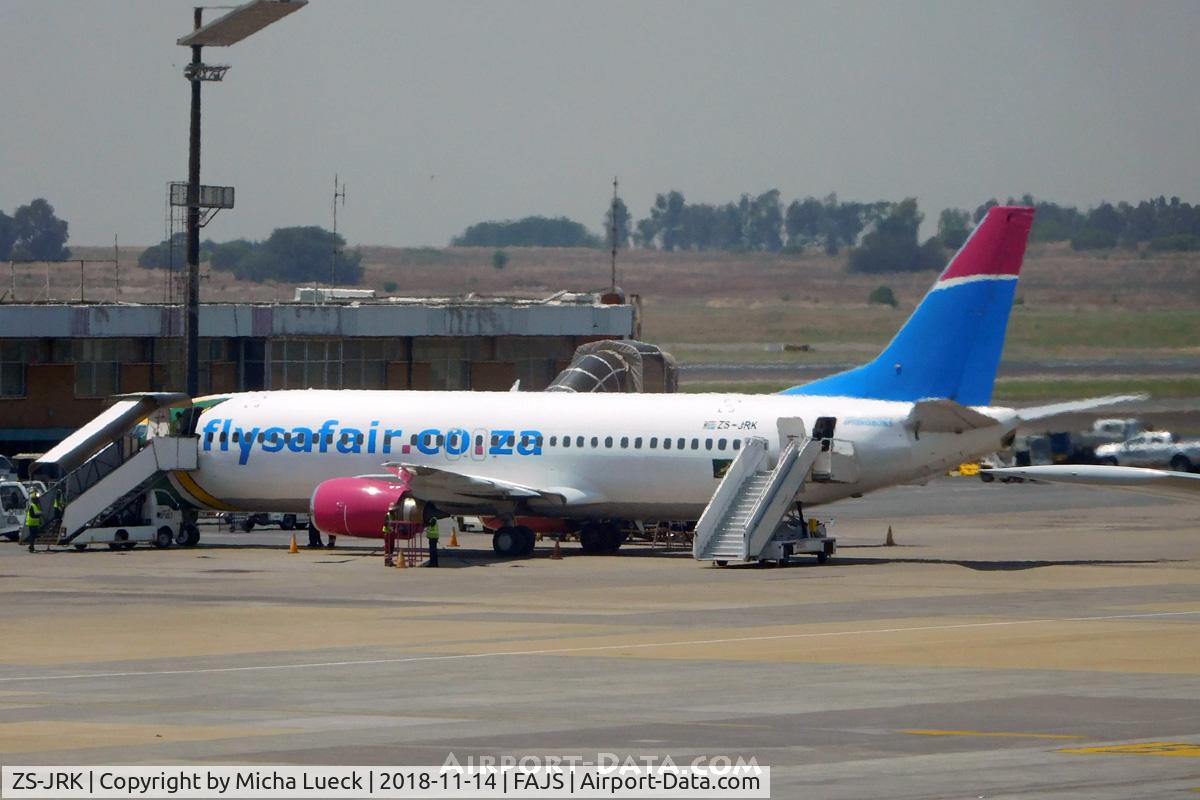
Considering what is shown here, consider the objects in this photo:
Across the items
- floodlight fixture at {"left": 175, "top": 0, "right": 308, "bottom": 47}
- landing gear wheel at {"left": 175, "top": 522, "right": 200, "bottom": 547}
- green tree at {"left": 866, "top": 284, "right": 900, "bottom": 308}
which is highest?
floodlight fixture at {"left": 175, "top": 0, "right": 308, "bottom": 47}

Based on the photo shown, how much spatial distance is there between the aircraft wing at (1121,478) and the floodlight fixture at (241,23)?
32811mm

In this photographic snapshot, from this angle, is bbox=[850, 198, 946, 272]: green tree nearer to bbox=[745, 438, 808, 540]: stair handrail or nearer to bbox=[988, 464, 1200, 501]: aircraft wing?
bbox=[745, 438, 808, 540]: stair handrail

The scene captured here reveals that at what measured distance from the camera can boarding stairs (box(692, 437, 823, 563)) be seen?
4578 cm

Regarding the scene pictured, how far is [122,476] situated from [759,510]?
58.0ft

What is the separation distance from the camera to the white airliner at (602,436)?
47.1 metres

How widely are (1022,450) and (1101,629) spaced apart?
161ft

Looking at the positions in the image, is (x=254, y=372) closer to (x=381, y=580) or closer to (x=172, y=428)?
(x=172, y=428)

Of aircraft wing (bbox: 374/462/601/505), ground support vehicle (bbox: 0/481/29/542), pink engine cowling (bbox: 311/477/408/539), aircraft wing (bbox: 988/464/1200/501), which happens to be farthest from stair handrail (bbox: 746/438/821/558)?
ground support vehicle (bbox: 0/481/29/542)

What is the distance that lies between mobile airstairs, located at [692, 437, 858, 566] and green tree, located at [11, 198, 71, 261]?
11818 cm

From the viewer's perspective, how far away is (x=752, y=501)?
46781 millimetres

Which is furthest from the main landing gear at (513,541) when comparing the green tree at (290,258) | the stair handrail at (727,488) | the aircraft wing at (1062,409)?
the green tree at (290,258)

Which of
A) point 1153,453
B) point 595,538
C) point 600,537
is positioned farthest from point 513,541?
point 1153,453

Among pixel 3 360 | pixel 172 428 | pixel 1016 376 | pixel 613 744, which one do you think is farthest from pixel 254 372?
pixel 613 744

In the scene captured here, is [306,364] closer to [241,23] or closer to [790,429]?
[241,23]
